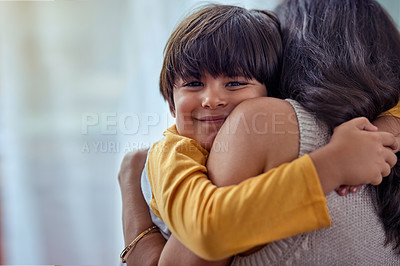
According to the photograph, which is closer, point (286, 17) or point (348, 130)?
point (348, 130)

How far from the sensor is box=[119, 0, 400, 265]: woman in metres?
0.65

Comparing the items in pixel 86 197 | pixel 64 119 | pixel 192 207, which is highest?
pixel 192 207

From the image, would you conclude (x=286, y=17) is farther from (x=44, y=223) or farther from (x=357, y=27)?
(x=44, y=223)

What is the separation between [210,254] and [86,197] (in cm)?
139

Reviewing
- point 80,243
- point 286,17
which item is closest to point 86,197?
point 80,243

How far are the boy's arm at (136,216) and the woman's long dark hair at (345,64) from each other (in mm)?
496

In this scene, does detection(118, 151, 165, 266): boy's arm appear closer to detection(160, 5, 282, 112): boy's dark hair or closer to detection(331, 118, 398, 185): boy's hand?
detection(160, 5, 282, 112): boy's dark hair

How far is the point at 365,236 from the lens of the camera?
69 cm

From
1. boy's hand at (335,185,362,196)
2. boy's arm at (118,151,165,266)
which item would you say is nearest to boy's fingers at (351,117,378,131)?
boy's hand at (335,185,362,196)

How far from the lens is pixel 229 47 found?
827 millimetres

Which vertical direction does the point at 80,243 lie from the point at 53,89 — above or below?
below

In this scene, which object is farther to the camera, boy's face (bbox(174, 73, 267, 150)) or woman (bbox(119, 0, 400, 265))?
boy's face (bbox(174, 73, 267, 150))

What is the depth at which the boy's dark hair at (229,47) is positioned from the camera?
83 cm

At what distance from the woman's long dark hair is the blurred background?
0.63 meters
